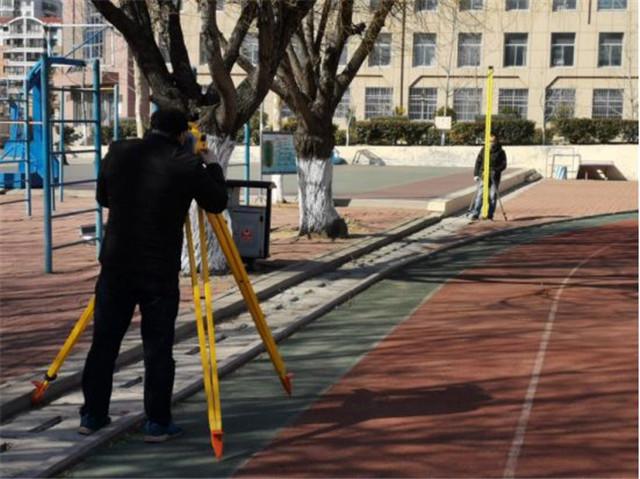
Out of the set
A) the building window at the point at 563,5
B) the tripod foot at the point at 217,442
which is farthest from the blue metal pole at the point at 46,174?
the building window at the point at 563,5

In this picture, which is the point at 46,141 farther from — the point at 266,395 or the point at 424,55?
the point at 424,55

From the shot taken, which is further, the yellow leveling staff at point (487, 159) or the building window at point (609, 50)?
the building window at point (609, 50)

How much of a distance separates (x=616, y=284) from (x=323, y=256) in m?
4.15

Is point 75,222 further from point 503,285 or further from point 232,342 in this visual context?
point 232,342

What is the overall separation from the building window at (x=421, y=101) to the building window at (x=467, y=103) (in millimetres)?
1345

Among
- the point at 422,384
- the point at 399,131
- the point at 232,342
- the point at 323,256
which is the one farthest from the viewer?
the point at 399,131

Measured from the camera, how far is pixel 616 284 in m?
12.8

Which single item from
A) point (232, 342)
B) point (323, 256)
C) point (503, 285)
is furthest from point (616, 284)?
point (232, 342)

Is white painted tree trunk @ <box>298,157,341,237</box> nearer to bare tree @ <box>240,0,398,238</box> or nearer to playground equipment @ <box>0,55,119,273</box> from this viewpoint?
bare tree @ <box>240,0,398,238</box>

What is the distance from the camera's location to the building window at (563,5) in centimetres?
5900

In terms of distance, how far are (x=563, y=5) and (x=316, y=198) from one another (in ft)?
155

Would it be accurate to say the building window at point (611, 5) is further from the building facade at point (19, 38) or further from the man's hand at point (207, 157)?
the man's hand at point (207, 157)

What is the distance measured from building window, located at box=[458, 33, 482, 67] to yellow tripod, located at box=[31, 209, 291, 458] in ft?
181

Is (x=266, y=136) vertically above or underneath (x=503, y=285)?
above
